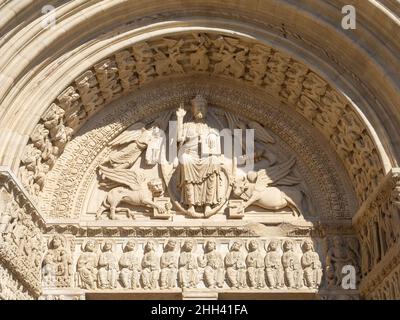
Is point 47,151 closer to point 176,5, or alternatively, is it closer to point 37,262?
point 37,262

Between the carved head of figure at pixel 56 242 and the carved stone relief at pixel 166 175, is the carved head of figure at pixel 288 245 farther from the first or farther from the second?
the carved head of figure at pixel 56 242

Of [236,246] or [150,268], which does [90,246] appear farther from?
[236,246]

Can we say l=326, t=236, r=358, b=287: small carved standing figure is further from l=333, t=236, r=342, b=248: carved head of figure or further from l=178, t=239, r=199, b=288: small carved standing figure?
l=178, t=239, r=199, b=288: small carved standing figure

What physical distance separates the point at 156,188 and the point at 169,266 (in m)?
1.08

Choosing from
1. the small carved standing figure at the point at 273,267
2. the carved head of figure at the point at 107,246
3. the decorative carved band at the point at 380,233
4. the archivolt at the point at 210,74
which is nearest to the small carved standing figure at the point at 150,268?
the carved head of figure at the point at 107,246

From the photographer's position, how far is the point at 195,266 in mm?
9625

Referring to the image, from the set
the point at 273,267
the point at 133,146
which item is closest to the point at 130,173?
the point at 133,146

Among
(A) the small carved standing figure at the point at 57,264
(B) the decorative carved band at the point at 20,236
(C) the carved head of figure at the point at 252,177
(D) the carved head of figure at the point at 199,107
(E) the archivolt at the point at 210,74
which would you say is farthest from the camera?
(D) the carved head of figure at the point at 199,107

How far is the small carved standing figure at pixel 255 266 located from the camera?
9.53 meters

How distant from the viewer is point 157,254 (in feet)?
31.8

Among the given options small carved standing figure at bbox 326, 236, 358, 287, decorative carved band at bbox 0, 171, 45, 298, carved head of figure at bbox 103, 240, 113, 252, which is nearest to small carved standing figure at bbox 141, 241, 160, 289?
carved head of figure at bbox 103, 240, 113, 252

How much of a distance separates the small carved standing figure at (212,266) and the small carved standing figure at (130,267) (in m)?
0.83

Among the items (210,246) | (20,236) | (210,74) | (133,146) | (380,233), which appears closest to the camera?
(20,236)
